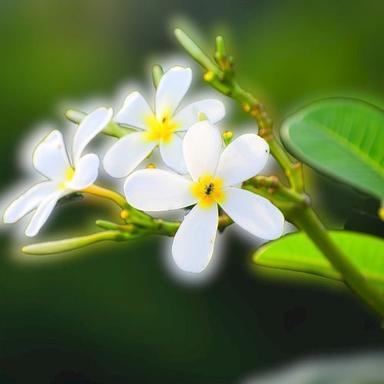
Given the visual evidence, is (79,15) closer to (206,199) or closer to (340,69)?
(340,69)

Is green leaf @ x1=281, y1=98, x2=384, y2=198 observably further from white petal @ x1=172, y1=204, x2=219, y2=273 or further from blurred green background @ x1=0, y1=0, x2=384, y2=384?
blurred green background @ x1=0, y1=0, x2=384, y2=384

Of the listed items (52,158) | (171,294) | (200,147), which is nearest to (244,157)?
(200,147)

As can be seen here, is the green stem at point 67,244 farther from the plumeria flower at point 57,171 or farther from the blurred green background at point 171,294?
the blurred green background at point 171,294

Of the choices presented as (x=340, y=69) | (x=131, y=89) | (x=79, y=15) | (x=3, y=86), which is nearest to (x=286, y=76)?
(x=340, y=69)

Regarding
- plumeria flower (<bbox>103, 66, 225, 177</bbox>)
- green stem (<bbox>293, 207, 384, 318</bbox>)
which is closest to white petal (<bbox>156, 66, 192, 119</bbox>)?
plumeria flower (<bbox>103, 66, 225, 177</bbox>)

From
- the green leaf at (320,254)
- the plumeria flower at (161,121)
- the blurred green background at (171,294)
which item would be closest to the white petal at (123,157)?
the plumeria flower at (161,121)

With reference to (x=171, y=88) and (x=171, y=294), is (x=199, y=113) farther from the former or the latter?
(x=171, y=294)

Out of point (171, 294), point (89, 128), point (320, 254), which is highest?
point (89, 128)
